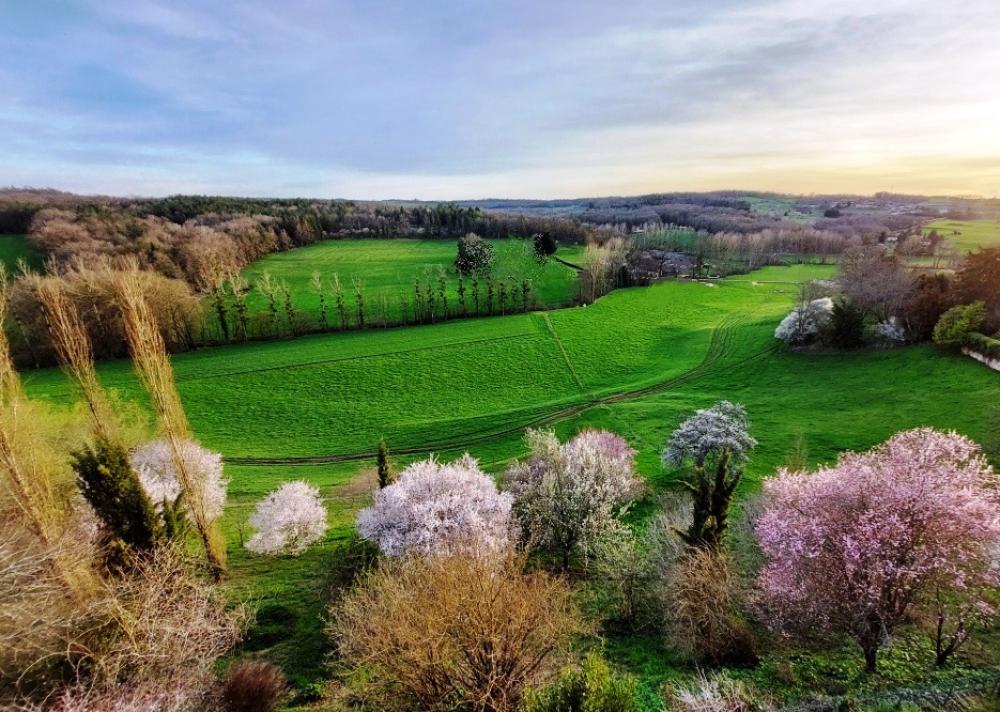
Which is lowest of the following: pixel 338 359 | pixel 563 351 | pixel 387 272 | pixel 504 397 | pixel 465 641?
pixel 504 397

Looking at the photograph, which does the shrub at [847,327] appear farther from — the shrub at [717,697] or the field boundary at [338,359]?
the shrub at [717,697]

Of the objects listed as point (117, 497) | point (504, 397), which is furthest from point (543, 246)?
point (117, 497)

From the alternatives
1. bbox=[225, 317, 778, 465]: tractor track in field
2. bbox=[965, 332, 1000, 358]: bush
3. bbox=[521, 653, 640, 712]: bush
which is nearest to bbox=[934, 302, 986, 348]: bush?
bbox=[965, 332, 1000, 358]: bush

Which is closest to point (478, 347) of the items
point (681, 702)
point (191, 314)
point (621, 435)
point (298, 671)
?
point (621, 435)

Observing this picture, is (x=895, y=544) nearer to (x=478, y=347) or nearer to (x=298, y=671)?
(x=298, y=671)

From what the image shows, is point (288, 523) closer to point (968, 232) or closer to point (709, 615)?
point (709, 615)
